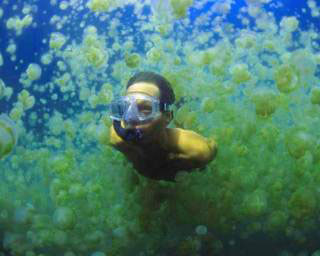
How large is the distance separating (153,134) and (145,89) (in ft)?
1.68

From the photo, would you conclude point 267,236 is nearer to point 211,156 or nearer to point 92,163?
point 211,156

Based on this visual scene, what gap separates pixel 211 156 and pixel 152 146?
0.78m

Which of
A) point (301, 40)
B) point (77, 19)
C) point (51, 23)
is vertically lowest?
point (301, 40)

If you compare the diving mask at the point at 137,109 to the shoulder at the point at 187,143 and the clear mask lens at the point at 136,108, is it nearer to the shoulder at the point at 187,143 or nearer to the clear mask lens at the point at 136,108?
the clear mask lens at the point at 136,108

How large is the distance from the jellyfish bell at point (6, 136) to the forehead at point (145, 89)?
1.45 m

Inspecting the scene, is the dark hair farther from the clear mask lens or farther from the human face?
the clear mask lens

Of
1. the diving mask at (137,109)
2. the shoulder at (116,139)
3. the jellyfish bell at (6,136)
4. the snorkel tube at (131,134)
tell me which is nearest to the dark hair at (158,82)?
the diving mask at (137,109)

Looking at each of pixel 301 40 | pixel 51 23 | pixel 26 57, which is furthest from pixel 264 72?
pixel 26 57

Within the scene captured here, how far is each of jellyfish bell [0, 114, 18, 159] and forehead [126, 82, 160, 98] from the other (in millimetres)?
1449

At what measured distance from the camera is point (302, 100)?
6625 mm

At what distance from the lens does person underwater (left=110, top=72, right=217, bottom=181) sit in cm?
415

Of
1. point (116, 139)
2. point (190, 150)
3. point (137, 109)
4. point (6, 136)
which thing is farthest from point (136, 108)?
point (6, 136)

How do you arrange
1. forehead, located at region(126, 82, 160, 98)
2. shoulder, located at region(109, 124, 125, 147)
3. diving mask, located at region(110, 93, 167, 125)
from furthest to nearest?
shoulder, located at region(109, 124, 125, 147), forehead, located at region(126, 82, 160, 98), diving mask, located at region(110, 93, 167, 125)

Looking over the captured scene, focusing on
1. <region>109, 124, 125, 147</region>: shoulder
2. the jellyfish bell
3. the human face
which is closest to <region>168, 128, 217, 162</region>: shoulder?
the human face
